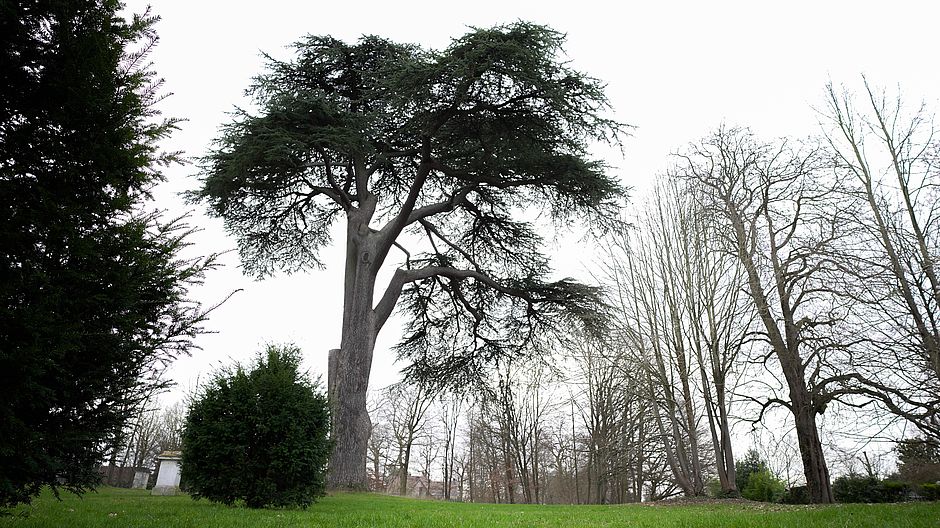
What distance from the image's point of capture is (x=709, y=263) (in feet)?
49.0

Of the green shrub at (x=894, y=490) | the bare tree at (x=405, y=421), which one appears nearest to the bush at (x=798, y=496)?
the green shrub at (x=894, y=490)

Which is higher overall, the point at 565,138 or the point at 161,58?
the point at 565,138

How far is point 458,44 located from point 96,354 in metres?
9.11

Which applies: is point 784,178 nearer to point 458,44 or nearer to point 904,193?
point 904,193

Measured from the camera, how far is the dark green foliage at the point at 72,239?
11.3ft

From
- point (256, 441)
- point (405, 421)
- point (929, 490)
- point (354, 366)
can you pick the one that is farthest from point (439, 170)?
point (405, 421)

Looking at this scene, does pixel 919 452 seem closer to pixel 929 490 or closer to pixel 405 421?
pixel 929 490

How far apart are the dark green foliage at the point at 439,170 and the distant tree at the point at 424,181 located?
4cm

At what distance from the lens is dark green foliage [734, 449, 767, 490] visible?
78.4 feet

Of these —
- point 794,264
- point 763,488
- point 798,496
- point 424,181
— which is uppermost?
point 424,181

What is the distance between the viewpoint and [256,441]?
31.0 ft

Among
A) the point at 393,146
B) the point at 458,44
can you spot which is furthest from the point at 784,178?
the point at 393,146

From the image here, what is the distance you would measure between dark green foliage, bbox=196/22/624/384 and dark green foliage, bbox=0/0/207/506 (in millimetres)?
7588

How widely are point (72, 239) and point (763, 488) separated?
2301 centimetres
